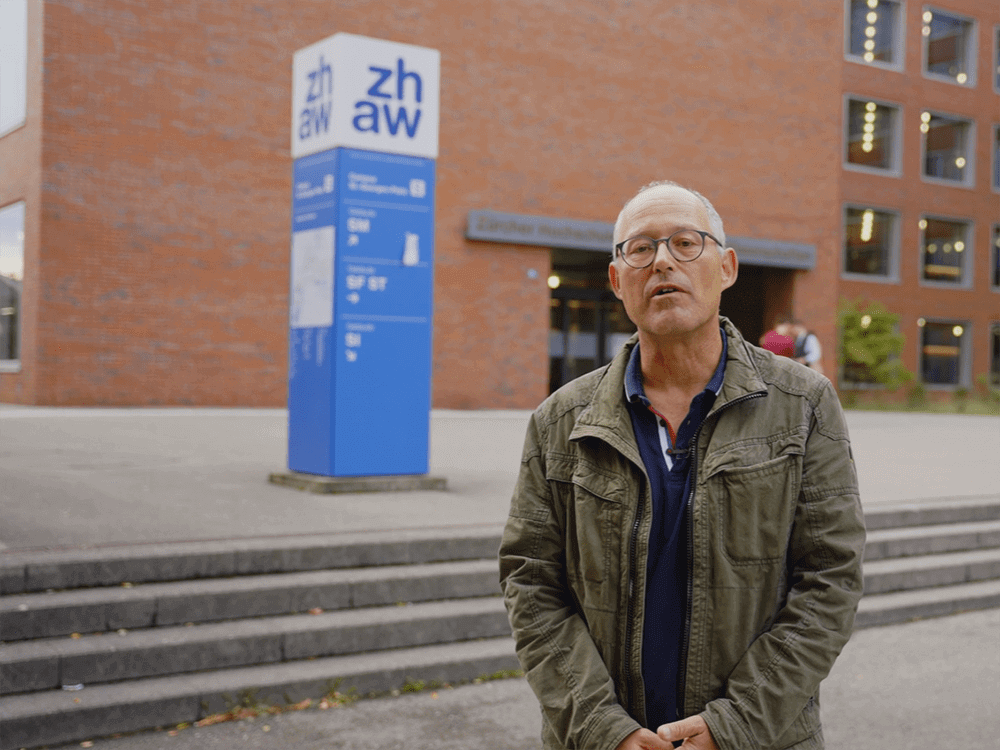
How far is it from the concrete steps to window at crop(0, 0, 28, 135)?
16133mm

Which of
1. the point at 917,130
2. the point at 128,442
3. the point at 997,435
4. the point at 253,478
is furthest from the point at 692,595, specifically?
the point at 917,130

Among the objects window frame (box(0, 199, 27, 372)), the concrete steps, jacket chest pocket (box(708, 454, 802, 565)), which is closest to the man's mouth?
jacket chest pocket (box(708, 454, 802, 565))

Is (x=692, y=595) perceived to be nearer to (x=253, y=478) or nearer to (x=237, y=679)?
(x=237, y=679)

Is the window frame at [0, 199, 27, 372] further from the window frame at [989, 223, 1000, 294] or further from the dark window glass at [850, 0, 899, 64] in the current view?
the window frame at [989, 223, 1000, 294]

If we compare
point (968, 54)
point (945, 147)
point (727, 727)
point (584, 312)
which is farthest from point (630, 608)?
point (968, 54)

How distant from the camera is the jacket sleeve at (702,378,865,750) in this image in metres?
2.08

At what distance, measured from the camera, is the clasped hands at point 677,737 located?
2.04 metres

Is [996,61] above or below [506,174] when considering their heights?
above

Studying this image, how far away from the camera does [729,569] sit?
2125mm

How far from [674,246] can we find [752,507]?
57 centimetres

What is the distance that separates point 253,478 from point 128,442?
3.74 metres

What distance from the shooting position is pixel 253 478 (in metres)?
9.22

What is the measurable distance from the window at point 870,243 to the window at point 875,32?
458 centimetres

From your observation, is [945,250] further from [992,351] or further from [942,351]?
[992,351]
